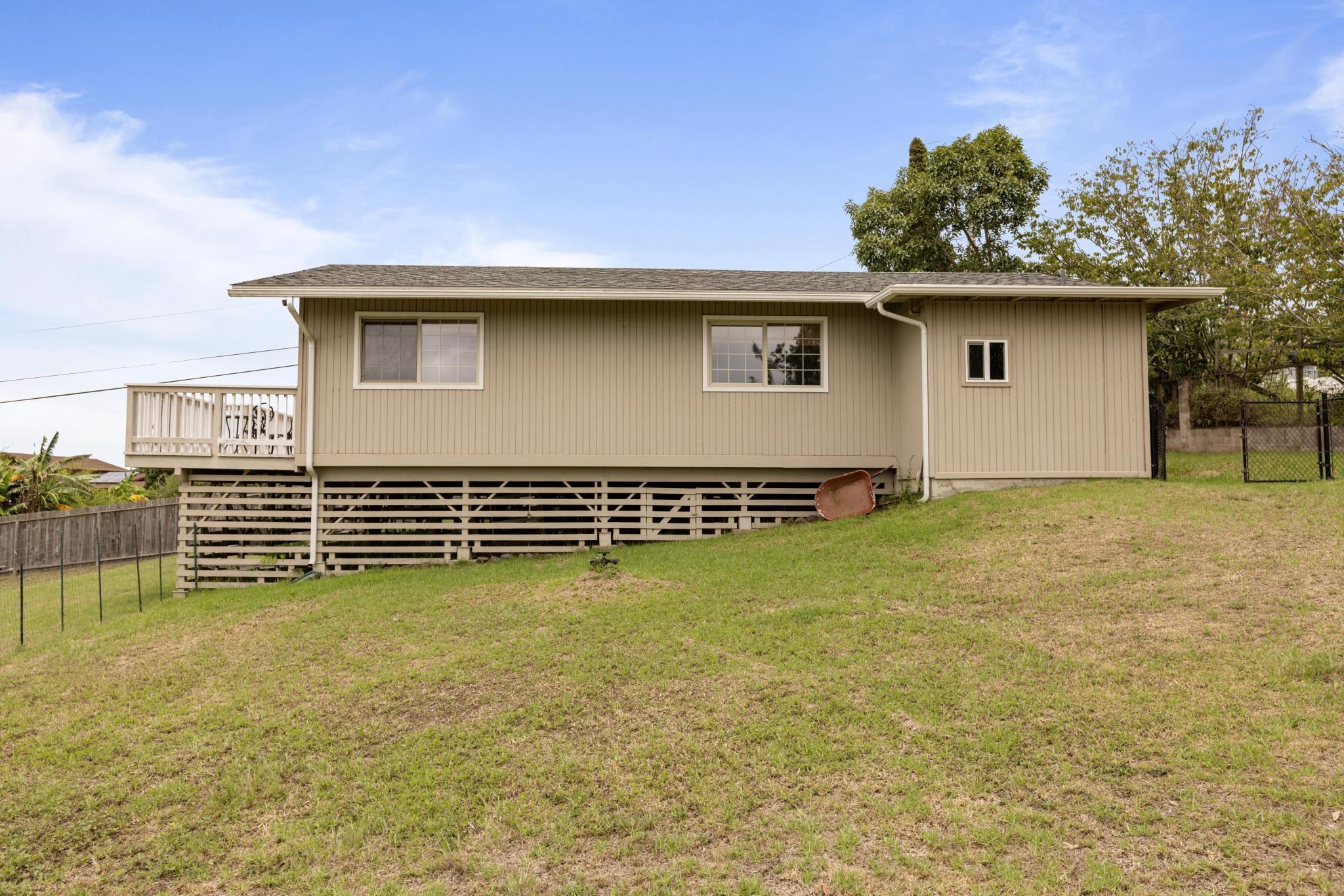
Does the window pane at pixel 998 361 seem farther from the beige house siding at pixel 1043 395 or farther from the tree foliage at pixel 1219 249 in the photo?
the tree foliage at pixel 1219 249

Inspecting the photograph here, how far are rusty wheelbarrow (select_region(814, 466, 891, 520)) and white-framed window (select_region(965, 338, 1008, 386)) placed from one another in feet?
6.98

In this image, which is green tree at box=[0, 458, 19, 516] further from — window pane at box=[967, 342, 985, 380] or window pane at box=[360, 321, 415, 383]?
window pane at box=[967, 342, 985, 380]

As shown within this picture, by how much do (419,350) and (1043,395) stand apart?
30.2 feet

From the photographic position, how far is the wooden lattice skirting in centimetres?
1223

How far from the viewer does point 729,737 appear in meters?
5.19

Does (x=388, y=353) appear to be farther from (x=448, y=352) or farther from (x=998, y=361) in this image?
(x=998, y=361)

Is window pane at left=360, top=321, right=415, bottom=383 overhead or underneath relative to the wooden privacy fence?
overhead

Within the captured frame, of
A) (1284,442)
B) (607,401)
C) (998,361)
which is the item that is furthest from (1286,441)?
(607,401)

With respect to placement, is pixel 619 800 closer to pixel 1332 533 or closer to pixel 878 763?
pixel 878 763

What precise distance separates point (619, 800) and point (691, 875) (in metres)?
0.81

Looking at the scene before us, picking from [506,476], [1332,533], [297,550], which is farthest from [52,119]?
[1332,533]

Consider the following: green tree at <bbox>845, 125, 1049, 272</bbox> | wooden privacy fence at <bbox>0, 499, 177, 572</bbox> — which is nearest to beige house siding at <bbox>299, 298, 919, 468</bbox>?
wooden privacy fence at <bbox>0, 499, 177, 572</bbox>

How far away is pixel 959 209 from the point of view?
23.7 metres

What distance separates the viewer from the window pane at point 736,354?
41.6ft
